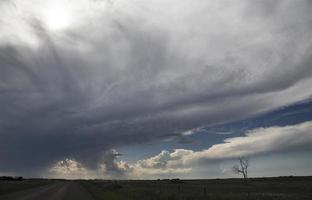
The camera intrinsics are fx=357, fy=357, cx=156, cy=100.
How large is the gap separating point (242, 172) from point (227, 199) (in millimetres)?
45658

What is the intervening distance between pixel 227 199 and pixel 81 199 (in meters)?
16.9

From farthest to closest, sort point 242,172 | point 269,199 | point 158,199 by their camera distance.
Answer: point 242,172 → point 269,199 → point 158,199

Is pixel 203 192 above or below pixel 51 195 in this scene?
above

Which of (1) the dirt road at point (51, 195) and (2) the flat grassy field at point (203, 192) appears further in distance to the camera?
(2) the flat grassy field at point (203, 192)

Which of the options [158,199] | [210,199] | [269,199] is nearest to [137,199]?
[158,199]

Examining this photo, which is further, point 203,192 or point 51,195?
point 203,192

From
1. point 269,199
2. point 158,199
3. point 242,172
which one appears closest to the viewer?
point 158,199

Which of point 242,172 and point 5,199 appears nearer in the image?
point 5,199

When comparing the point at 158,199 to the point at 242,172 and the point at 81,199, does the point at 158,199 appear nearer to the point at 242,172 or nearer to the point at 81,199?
the point at 81,199

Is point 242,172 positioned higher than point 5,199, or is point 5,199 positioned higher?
point 242,172

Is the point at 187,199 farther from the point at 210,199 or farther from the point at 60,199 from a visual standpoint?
the point at 60,199

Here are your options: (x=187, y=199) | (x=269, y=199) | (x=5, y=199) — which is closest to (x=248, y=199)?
(x=269, y=199)

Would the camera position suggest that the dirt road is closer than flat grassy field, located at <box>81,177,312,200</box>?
Yes

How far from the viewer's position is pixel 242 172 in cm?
8575
